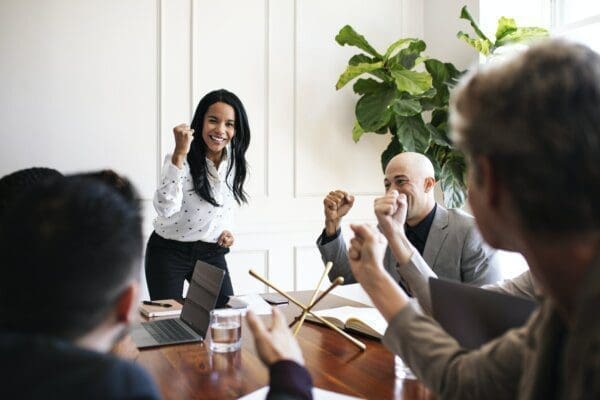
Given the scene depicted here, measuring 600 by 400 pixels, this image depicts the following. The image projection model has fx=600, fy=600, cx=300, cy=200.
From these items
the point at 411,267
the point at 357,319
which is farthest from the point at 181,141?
the point at 411,267

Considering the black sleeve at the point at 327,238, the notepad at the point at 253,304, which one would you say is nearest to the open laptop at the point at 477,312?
the notepad at the point at 253,304

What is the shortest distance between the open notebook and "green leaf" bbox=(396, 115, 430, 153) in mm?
2013

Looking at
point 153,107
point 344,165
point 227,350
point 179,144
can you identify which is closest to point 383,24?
point 344,165

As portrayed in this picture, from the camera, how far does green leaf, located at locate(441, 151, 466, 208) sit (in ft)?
12.5

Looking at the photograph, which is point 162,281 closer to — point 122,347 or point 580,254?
point 122,347

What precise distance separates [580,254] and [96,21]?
357 cm

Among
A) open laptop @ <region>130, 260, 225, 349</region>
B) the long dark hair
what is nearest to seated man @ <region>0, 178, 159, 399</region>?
open laptop @ <region>130, 260, 225, 349</region>

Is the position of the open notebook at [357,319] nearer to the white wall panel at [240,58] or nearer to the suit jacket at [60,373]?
the suit jacket at [60,373]

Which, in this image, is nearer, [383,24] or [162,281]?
[162,281]

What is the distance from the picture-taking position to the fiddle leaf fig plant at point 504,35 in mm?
3623

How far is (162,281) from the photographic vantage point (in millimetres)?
2783

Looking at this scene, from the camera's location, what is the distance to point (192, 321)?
5.91 ft

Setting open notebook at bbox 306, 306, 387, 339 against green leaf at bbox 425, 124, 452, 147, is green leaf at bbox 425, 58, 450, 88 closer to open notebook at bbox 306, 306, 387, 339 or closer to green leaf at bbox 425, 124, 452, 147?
green leaf at bbox 425, 124, 452, 147

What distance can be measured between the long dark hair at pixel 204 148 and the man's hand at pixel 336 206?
0.75 metres
